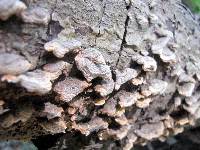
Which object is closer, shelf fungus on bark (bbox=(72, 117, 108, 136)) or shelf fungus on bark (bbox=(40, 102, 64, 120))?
shelf fungus on bark (bbox=(40, 102, 64, 120))

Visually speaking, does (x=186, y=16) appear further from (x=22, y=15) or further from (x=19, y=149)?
(x=19, y=149)

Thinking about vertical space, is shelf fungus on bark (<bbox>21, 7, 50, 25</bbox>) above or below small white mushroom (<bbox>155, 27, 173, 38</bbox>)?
below

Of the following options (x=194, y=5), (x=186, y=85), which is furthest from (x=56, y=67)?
(x=194, y=5)

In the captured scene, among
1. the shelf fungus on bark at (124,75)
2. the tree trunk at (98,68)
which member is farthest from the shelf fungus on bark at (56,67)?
the shelf fungus on bark at (124,75)

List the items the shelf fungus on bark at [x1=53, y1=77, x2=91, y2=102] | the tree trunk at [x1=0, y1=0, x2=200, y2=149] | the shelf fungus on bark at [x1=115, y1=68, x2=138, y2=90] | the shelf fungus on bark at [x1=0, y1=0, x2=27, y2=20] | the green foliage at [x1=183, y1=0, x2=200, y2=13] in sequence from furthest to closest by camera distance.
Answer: the green foliage at [x1=183, y1=0, x2=200, y2=13]
the shelf fungus on bark at [x1=115, y1=68, x2=138, y2=90]
the shelf fungus on bark at [x1=53, y1=77, x2=91, y2=102]
the tree trunk at [x1=0, y1=0, x2=200, y2=149]
the shelf fungus on bark at [x1=0, y1=0, x2=27, y2=20]

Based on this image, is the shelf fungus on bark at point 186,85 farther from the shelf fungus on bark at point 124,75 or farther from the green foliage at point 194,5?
the green foliage at point 194,5

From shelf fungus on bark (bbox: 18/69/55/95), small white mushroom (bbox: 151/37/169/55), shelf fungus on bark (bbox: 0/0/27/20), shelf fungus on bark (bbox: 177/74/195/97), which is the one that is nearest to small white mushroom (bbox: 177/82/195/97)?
shelf fungus on bark (bbox: 177/74/195/97)

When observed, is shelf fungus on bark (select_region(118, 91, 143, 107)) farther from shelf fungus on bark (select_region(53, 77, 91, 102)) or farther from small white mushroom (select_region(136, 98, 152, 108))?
shelf fungus on bark (select_region(53, 77, 91, 102))

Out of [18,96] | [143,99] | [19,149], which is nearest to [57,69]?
[18,96]
